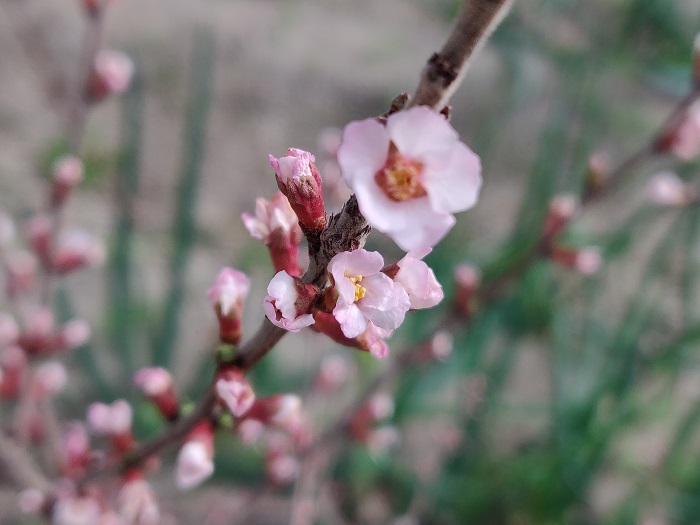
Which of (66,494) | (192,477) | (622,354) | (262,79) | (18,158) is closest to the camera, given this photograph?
(192,477)

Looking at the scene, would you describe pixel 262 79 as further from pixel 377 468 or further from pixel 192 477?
pixel 192 477

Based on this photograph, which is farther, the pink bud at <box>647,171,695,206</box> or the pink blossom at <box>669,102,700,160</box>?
the pink bud at <box>647,171,695,206</box>

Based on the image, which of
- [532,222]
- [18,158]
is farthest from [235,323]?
[18,158]

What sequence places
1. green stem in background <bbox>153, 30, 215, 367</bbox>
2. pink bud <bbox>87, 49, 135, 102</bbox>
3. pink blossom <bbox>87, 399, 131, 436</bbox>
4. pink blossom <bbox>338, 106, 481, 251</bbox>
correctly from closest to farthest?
1. pink blossom <bbox>338, 106, 481, 251</bbox>
2. pink blossom <bbox>87, 399, 131, 436</bbox>
3. pink bud <bbox>87, 49, 135, 102</bbox>
4. green stem in background <bbox>153, 30, 215, 367</bbox>

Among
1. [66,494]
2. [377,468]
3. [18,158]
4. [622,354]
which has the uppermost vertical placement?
[622,354]

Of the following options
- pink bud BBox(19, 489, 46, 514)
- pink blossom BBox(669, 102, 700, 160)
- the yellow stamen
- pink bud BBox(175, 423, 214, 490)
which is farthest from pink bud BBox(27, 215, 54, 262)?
pink blossom BBox(669, 102, 700, 160)

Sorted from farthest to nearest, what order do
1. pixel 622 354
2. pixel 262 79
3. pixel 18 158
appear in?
1. pixel 262 79
2. pixel 18 158
3. pixel 622 354

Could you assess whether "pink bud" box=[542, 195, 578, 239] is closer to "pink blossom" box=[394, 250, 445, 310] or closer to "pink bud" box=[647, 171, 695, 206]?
"pink bud" box=[647, 171, 695, 206]

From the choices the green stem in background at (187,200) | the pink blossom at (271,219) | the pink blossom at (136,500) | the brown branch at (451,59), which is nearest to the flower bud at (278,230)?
the pink blossom at (271,219)

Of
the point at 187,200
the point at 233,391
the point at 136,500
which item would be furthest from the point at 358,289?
the point at 187,200
